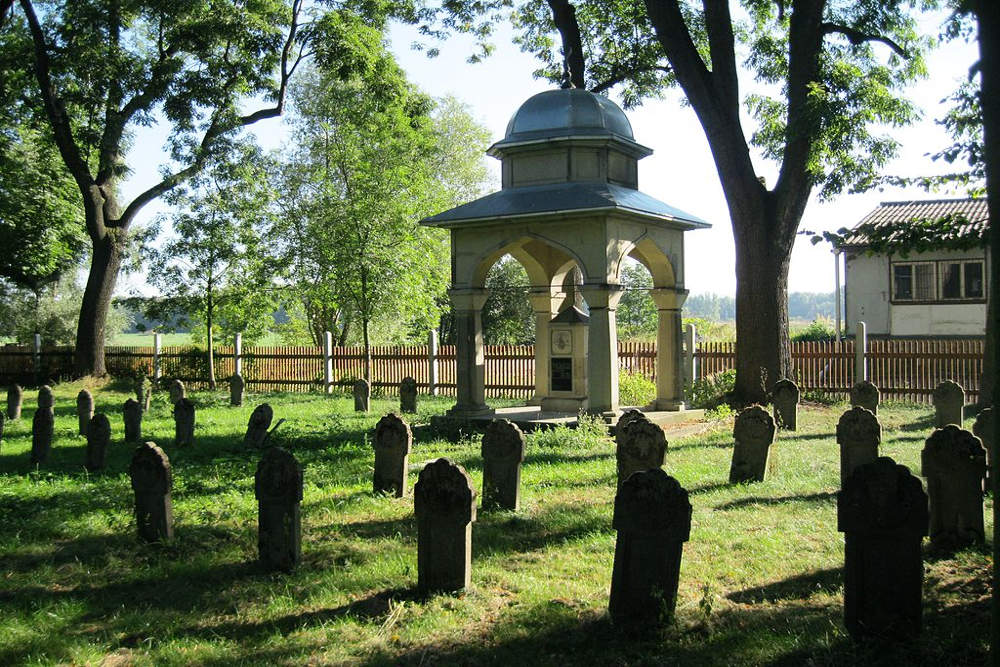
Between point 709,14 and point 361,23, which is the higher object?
point 361,23

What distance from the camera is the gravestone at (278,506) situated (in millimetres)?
6312

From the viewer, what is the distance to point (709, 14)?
629 inches

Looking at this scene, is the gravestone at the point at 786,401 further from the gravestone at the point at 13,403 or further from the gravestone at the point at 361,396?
the gravestone at the point at 13,403

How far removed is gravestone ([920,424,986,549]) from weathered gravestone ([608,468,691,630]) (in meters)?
2.77

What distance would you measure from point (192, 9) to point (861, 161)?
17869 mm

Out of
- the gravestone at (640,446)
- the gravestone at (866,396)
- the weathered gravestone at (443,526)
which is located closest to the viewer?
the weathered gravestone at (443,526)

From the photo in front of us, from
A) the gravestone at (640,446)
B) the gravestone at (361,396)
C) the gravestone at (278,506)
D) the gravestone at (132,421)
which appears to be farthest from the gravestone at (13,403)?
the gravestone at (640,446)

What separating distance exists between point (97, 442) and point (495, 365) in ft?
43.6

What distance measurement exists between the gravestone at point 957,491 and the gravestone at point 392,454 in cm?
497

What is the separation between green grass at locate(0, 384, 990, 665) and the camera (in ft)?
15.6

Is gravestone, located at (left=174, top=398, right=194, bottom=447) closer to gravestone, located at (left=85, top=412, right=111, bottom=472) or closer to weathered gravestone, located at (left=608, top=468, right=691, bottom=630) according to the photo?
gravestone, located at (left=85, top=412, right=111, bottom=472)

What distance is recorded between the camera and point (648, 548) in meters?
5.02

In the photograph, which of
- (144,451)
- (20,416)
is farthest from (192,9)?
(144,451)

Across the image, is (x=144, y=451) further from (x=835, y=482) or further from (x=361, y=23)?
(x=361, y=23)
